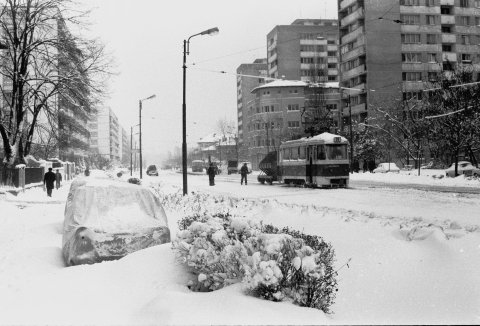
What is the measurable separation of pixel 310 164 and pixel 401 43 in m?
47.3

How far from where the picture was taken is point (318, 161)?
1045 inches

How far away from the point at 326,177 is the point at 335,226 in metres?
16.2

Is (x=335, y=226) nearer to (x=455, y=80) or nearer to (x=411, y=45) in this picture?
(x=455, y=80)

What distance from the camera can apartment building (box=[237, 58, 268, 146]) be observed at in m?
116

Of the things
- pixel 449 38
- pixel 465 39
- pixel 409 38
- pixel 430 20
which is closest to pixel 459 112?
pixel 409 38

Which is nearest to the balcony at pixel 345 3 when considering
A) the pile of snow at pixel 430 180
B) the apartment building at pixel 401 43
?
the apartment building at pixel 401 43

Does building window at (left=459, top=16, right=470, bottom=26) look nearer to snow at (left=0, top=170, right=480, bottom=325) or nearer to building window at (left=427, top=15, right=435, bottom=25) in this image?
building window at (left=427, top=15, right=435, bottom=25)

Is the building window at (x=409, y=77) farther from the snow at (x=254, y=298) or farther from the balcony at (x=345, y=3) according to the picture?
the snow at (x=254, y=298)

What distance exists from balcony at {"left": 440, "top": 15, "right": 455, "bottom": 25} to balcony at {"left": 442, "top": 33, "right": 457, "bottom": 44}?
73.9 inches

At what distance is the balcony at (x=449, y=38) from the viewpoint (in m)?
68.3

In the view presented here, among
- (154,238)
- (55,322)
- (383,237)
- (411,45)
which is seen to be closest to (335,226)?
(383,237)

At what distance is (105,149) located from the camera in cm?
14600

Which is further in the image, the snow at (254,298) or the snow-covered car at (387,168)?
the snow-covered car at (387,168)

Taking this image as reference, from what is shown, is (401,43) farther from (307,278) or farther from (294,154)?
(307,278)
